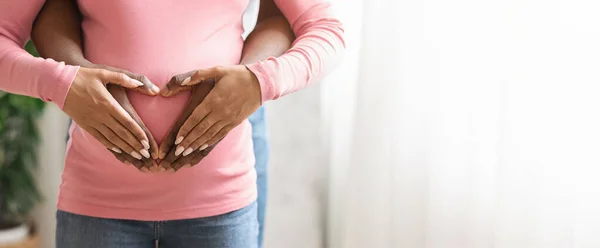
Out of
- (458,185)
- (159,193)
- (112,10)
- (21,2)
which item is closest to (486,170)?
(458,185)

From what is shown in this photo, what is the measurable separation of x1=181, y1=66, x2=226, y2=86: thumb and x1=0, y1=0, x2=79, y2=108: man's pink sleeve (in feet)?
0.55

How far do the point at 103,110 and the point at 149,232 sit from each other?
9.6 inches

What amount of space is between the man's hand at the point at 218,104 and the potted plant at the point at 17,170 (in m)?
1.37

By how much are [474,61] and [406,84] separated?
0.17 metres

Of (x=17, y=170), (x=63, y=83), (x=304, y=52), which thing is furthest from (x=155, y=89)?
(x=17, y=170)

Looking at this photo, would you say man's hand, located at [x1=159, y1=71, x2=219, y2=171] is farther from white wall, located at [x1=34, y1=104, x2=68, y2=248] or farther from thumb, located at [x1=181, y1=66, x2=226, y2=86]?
white wall, located at [x1=34, y1=104, x2=68, y2=248]

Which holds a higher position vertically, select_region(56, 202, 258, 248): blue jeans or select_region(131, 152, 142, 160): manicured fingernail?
select_region(131, 152, 142, 160): manicured fingernail

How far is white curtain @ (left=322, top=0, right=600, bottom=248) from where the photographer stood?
1135 mm

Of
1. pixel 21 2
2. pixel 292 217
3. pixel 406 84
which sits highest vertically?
pixel 21 2

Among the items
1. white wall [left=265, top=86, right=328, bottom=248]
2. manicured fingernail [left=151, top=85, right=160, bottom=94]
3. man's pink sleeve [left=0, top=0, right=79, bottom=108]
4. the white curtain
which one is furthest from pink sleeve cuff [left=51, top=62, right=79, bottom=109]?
white wall [left=265, top=86, right=328, bottom=248]

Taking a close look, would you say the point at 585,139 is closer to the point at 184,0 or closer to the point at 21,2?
the point at 184,0

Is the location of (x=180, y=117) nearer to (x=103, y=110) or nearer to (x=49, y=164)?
(x=103, y=110)

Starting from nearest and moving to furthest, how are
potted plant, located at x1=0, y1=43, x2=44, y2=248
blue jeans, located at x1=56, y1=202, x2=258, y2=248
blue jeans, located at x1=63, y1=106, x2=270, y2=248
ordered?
blue jeans, located at x1=56, y1=202, x2=258, y2=248
blue jeans, located at x1=63, y1=106, x2=270, y2=248
potted plant, located at x1=0, y1=43, x2=44, y2=248

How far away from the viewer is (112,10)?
3.59ft
